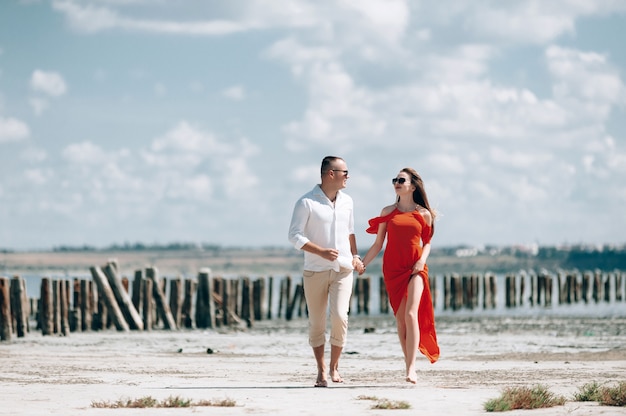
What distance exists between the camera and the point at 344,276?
10.9 m

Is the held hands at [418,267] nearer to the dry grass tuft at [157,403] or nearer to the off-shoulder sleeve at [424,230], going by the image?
the off-shoulder sleeve at [424,230]

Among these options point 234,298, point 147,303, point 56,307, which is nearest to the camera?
point 56,307

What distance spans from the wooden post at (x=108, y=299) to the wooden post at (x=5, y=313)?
8.88 feet

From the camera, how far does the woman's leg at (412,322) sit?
35.9 feet

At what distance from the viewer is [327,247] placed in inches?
428

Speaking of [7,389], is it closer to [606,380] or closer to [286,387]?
[286,387]

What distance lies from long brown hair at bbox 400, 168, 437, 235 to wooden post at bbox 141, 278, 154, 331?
12957 mm

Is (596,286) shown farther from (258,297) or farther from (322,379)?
(322,379)

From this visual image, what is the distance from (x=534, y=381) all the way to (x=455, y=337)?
9493mm

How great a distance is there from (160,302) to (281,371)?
440 inches

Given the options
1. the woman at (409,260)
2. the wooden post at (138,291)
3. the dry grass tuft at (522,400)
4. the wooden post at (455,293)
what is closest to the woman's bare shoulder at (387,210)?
the woman at (409,260)

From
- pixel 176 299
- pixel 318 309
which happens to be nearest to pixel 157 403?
pixel 318 309

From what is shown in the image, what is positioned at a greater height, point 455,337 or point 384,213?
point 384,213

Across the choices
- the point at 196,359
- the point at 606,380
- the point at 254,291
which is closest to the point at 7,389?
the point at 196,359
